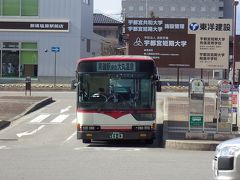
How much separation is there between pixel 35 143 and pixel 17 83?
32.9m

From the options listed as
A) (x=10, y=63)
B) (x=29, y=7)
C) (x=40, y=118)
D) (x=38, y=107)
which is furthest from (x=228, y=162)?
(x=10, y=63)

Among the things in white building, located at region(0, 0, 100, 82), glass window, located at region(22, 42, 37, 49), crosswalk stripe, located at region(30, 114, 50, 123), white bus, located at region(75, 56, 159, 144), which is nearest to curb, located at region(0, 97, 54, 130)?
crosswalk stripe, located at region(30, 114, 50, 123)

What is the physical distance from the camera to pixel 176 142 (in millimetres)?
17828

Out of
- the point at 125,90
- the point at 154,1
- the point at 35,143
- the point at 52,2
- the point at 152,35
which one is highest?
the point at 154,1

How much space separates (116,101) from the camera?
18172 millimetres

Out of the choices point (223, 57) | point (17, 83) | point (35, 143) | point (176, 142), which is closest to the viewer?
point (176, 142)

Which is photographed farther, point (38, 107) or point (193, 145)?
point (38, 107)

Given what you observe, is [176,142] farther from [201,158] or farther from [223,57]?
[223,57]

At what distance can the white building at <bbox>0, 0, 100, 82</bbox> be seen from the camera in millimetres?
52250

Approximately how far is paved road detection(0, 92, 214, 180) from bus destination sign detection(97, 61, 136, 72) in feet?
7.86

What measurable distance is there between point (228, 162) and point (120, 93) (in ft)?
31.9

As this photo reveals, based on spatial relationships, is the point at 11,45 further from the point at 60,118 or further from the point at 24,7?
the point at 60,118

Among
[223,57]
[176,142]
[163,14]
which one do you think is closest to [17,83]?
[223,57]

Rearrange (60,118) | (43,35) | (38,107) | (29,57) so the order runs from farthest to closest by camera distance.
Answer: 1. (29,57)
2. (43,35)
3. (38,107)
4. (60,118)
